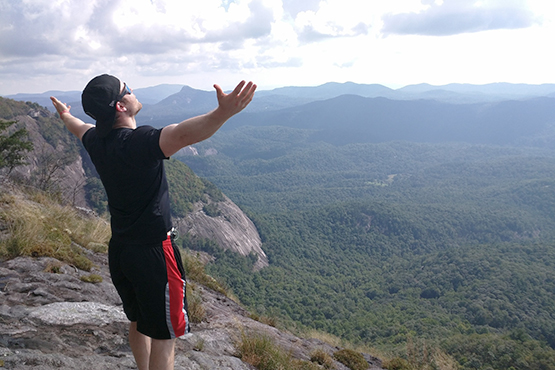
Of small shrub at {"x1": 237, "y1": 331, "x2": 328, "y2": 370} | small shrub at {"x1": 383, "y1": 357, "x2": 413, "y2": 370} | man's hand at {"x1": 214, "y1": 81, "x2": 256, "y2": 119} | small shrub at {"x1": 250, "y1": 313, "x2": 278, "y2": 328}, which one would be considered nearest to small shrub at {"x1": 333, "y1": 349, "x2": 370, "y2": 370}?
small shrub at {"x1": 383, "y1": 357, "x2": 413, "y2": 370}

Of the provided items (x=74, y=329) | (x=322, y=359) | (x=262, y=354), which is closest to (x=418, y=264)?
(x=322, y=359)

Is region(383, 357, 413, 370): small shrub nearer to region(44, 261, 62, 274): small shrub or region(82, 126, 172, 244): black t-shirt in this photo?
region(82, 126, 172, 244): black t-shirt

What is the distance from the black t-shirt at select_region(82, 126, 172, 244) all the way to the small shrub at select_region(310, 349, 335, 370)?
3957 mm

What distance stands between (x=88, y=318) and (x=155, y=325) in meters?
2.14

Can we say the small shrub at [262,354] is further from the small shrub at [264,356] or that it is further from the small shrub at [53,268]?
the small shrub at [53,268]

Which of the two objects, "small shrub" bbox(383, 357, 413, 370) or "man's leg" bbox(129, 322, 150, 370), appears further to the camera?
"small shrub" bbox(383, 357, 413, 370)

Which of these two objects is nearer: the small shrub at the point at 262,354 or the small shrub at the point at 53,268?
the small shrub at the point at 262,354

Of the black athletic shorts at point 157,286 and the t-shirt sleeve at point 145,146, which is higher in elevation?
the t-shirt sleeve at point 145,146

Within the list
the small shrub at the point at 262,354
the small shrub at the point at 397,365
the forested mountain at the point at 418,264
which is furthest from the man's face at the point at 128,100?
the forested mountain at the point at 418,264

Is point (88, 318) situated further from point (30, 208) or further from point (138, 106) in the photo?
point (30, 208)

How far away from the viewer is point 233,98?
228 centimetres

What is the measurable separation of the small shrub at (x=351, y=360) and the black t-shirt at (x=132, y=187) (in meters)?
4.73

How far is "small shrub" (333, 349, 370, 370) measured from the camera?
617cm

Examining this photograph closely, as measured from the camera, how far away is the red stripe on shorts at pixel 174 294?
2768 millimetres
